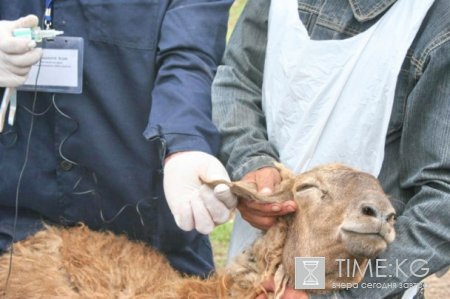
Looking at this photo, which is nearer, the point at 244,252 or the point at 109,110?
the point at 244,252

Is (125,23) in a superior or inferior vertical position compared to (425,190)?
superior

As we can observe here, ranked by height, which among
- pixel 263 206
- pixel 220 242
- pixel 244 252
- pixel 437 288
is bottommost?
pixel 220 242

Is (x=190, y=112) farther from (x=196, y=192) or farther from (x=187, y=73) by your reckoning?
(x=196, y=192)

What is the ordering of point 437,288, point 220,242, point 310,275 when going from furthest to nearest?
point 220,242
point 437,288
point 310,275

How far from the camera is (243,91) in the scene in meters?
3.06

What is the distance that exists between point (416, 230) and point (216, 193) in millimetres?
653

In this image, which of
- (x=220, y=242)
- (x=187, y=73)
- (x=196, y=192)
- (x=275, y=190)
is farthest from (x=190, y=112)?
(x=220, y=242)

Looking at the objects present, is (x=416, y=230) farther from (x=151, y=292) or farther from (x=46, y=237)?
(x=46, y=237)

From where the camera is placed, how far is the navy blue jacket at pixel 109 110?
3.04 metres

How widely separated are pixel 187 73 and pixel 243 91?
223mm

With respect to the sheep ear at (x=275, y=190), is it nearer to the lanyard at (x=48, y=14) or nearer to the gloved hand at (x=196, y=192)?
the gloved hand at (x=196, y=192)

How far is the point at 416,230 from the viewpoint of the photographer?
2.60 meters

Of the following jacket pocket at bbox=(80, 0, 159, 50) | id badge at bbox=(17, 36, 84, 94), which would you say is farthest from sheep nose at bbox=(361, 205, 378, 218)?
id badge at bbox=(17, 36, 84, 94)

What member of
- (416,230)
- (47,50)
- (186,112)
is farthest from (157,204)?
(416,230)
